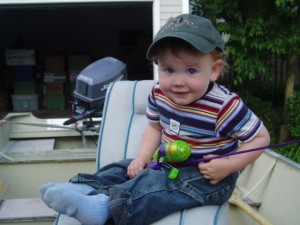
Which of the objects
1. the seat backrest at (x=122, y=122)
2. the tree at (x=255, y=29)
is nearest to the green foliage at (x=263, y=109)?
the tree at (x=255, y=29)

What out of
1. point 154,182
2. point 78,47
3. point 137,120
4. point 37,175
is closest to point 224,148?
point 154,182

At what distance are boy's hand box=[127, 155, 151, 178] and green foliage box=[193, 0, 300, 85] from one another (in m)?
3.53

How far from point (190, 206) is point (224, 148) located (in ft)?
0.81

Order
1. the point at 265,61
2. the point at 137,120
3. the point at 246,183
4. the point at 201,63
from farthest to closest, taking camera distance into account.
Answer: the point at 265,61 → the point at 246,183 → the point at 137,120 → the point at 201,63

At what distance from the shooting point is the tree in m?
4.88

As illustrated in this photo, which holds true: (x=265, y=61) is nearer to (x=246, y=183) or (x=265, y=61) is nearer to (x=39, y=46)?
(x=246, y=183)

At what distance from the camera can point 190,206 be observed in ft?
4.86

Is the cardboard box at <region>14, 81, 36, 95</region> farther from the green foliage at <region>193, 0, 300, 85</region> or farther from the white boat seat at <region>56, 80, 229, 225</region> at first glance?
the white boat seat at <region>56, 80, 229, 225</region>

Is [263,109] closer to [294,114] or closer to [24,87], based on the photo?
[294,114]

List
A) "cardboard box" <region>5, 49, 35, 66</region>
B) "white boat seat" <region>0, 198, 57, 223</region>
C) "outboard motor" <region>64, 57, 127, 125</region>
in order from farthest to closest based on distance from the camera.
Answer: "cardboard box" <region>5, 49, 35, 66</region> → "outboard motor" <region>64, 57, 127, 125</region> → "white boat seat" <region>0, 198, 57, 223</region>

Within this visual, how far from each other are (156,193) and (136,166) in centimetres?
23

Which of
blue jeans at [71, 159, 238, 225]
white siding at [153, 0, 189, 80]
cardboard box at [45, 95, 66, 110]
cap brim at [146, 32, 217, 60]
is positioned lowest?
cardboard box at [45, 95, 66, 110]

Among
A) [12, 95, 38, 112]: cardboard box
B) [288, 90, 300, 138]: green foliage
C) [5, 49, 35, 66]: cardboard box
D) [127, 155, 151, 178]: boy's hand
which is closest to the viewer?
[127, 155, 151, 178]: boy's hand

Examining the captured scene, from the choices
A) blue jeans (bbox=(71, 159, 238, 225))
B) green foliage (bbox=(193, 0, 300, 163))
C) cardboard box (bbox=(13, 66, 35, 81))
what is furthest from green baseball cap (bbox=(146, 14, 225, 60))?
cardboard box (bbox=(13, 66, 35, 81))
